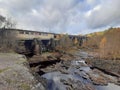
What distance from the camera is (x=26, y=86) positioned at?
60.6ft

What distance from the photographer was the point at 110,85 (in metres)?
28.7

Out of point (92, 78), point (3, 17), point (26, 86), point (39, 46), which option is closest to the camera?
point (26, 86)

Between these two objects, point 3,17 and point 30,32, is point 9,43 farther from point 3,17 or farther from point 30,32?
point 3,17

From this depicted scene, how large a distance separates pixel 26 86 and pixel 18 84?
916 mm

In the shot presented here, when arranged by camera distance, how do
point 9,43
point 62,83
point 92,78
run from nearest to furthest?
point 62,83 → point 92,78 → point 9,43

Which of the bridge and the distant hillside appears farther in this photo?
the distant hillside

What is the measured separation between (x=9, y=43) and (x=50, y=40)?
88.6ft

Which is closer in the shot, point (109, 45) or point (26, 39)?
point (26, 39)

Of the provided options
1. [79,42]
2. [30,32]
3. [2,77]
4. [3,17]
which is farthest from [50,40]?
[2,77]

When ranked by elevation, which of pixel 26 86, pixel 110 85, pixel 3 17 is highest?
pixel 3 17

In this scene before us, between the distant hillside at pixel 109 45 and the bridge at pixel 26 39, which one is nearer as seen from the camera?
the bridge at pixel 26 39

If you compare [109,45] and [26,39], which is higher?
[26,39]

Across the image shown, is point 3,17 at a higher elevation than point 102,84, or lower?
higher

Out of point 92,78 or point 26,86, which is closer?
point 26,86
